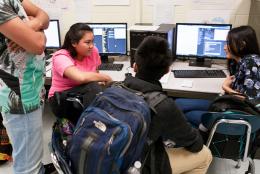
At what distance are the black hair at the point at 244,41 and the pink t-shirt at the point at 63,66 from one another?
105 cm

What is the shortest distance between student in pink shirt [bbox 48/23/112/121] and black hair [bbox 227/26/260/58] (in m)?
0.95

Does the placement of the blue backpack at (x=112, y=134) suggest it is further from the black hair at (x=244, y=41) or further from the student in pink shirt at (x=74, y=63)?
the black hair at (x=244, y=41)

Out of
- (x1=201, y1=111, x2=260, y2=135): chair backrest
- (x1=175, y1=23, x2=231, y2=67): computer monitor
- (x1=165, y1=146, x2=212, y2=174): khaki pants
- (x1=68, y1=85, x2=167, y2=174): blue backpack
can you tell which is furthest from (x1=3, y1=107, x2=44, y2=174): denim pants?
(x1=175, y1=23, x2=231, y2=67): computer monitor

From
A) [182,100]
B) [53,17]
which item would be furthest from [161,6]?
[53,17]

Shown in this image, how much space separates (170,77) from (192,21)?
67cm

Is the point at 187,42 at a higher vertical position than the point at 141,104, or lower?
higher

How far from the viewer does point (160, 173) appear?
4.86 ft

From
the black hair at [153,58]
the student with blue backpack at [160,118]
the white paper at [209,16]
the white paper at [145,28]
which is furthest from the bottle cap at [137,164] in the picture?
the white paper at [209,16]

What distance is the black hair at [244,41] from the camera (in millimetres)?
1991

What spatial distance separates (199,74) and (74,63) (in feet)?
3.63

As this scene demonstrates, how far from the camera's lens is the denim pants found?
143 cm

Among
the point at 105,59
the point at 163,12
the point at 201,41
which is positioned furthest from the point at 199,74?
the point at 105,59

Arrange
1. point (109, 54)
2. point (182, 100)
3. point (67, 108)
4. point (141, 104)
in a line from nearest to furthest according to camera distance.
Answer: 1. point (141, 104)
2. point (67, 108)
3. point (182, 100)
4. point (109, 54)

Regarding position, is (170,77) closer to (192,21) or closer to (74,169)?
(192,21)
